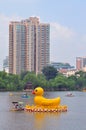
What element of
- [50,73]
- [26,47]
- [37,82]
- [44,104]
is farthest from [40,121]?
[26,47]

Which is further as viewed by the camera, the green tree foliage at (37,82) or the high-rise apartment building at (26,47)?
the high-rise apartment building at (26,47)

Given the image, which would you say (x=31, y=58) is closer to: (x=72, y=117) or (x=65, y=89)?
(x=65, y=89)

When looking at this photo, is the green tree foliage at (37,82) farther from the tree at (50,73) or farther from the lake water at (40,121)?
the lake water at (40,121)

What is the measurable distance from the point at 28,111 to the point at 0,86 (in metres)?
66.3

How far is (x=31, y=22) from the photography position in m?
157

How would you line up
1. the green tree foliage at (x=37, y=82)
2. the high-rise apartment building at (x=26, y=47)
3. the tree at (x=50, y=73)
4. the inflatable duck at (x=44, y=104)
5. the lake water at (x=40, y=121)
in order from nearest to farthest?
the lake water at (x=40, y=121)
the inflatable duck at (x=44, y=104)
the green tree foliage at (x=37, y=82)
the tree at (x=50, y=73)
the high-rise apartment building at (x=26, y=47)

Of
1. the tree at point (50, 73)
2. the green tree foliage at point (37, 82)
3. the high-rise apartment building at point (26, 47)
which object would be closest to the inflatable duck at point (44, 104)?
the green tree foliage at point (37, 82)

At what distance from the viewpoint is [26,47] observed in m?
150

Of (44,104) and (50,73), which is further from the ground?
(44,104)

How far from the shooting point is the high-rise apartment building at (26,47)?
15011 centimetres

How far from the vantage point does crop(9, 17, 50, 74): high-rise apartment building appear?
492 ft

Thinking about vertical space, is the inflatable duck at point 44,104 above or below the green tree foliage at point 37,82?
above

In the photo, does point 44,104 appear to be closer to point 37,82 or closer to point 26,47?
point 37,82

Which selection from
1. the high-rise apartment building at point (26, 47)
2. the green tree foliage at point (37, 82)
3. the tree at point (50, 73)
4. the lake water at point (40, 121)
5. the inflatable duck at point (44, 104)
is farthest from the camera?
the high-rise apartment building at point (26, 47)
